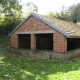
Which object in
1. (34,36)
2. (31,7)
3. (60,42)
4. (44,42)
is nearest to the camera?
(60,42)

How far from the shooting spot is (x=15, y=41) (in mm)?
18609

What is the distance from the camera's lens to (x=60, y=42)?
14.0 m

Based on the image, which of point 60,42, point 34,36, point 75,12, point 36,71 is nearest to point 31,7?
point 75,12

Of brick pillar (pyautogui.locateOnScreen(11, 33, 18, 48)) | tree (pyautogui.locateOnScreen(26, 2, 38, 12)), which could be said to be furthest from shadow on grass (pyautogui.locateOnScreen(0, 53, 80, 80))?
tree (pyautogui.locateOnScreen(26, 2, 38, 12))

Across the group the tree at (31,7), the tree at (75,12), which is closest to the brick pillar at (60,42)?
the tree at (75,12)

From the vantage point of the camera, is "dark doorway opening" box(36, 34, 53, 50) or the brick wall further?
"dark doorway opening" box(36, 34, 53, 50)

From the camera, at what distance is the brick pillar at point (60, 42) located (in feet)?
45.3

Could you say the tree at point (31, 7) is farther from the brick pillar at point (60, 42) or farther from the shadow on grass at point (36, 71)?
the shadow on grass at point (36, 71)

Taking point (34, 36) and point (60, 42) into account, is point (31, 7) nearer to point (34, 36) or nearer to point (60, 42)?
point (34, 36)

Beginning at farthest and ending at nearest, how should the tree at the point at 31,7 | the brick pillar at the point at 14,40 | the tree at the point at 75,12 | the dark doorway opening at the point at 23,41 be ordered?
the tree at the point at 31,7
the tree at the point at 75,12
the dark doorway opening at the point at 23,41
the brick pillar at the point at 14,40

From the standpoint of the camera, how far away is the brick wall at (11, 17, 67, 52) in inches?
547

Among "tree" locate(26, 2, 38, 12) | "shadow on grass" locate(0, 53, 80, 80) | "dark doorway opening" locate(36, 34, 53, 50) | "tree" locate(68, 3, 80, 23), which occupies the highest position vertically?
"tree" locate(26, 2, 38, 12)

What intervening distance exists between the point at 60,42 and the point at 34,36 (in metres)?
3.55

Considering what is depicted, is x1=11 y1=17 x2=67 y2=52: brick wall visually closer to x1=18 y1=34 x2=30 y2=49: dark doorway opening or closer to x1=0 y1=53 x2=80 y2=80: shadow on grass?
x1=18 y1=34 x2=30 y2=49: dark doorway opening
